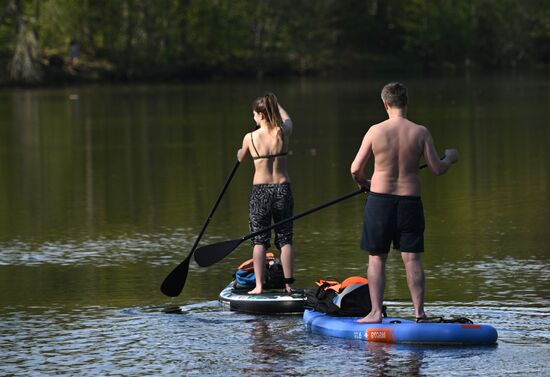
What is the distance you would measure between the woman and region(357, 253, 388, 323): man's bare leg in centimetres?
143

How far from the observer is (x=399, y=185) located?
31.9ft

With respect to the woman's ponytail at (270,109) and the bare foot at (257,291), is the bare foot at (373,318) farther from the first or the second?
the woman's ponytail at (270,109)

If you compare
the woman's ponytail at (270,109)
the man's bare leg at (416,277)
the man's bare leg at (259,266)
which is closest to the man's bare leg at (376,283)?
the man's bare leg at (416,277)

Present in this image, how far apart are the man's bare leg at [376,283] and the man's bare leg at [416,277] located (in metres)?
0.16

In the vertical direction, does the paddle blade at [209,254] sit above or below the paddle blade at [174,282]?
above

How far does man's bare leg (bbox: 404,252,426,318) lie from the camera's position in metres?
9.69

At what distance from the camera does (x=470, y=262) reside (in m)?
13.2

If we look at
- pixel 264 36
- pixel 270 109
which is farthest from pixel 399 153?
pixel 264 36

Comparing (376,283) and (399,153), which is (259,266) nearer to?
(376,283)

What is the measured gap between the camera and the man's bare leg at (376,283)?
977 centimetres

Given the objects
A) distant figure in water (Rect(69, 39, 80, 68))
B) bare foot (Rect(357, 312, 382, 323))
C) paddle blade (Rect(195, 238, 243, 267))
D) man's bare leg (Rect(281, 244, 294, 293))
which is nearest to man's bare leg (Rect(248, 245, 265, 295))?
man's bare leg (Rect(281, 244, 294, 293))

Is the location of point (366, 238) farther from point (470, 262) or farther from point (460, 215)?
point (460, 215)

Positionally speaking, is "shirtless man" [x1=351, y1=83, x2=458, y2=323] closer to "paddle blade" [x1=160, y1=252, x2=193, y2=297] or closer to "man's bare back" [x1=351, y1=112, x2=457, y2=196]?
"man's bare back" [x1=351, y1=112, x2=457, y2=196]

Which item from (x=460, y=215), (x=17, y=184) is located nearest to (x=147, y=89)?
(x=17, y=184)
